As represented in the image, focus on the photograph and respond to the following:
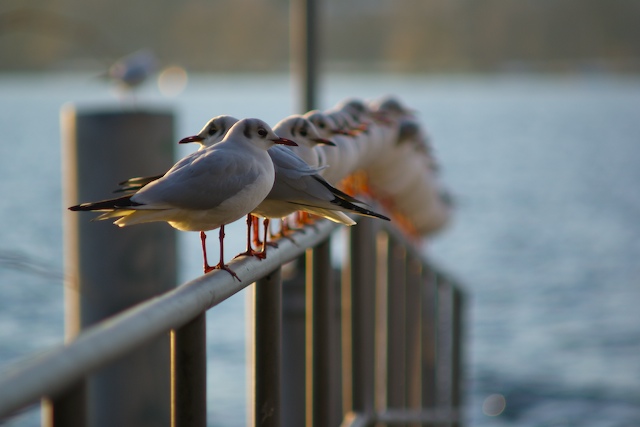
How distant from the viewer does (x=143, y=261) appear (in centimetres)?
453

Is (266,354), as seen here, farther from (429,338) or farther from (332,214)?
(429,338)

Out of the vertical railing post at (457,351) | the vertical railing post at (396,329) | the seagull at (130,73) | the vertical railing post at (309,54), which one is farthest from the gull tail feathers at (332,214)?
the seagull at (130,73)

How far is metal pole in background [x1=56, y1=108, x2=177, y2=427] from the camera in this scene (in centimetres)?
446

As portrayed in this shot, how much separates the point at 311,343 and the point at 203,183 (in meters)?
0.71

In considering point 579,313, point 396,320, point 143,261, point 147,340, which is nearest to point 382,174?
point 396,320

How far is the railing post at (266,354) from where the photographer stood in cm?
191

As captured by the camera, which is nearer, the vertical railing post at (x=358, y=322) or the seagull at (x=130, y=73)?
the vertical railing post at (x=358, y=322)

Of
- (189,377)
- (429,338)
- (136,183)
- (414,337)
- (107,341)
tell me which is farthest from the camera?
(429,338)

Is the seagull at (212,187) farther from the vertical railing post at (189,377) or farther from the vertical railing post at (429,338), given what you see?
the vertical railing post at (429,338)

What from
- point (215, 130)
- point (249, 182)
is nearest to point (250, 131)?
point (249, 182)

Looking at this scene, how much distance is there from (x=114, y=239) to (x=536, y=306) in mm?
12468

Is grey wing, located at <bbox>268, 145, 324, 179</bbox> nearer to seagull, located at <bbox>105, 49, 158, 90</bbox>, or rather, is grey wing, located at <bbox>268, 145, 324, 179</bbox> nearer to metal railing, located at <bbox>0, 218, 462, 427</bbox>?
metal railing, located at <bbox>0, 218, 462, 427</bbox>

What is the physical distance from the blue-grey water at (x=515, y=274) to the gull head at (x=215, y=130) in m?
0.55

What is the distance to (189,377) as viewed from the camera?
147 centimetres
